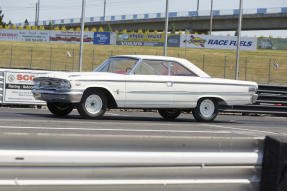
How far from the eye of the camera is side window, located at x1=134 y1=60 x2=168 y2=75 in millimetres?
11492

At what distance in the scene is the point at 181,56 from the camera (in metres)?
61.8

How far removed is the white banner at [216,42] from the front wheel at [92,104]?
55041 millimetres

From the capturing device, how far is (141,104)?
11.3 meters

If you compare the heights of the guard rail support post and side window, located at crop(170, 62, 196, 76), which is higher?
side window, located at crop(170, 62, 196, 76)

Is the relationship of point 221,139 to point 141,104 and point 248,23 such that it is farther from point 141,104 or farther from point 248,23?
point 248,23

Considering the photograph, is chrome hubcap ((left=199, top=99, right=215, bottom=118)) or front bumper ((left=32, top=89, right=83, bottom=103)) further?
chrome hubcap ((left=199, top=99, right=215, bottom=118))

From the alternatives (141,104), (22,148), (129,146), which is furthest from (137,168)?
(141,104)

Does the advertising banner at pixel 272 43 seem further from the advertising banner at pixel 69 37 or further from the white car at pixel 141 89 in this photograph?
the white car at pixel 141 89

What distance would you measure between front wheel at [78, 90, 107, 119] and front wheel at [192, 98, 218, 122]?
7.77 ft

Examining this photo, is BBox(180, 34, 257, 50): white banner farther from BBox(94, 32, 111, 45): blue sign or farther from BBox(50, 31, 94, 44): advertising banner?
BBox(50, 31, 94, 44): advertising banner

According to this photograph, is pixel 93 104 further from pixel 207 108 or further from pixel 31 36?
pixel 31 36

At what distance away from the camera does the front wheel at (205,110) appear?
39.5 ft

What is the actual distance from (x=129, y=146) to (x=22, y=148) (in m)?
0.71

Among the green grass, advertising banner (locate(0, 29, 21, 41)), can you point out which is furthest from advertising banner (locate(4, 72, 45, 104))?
advertising banner (locate(0, 29, 21, 41))
